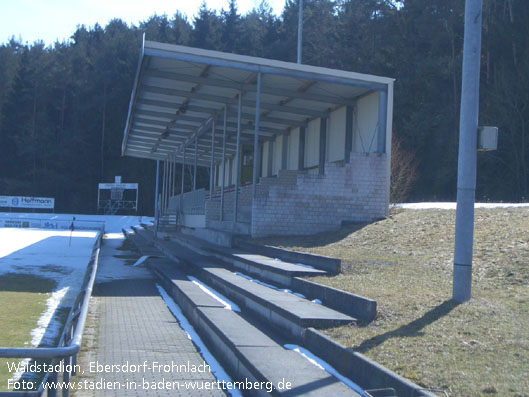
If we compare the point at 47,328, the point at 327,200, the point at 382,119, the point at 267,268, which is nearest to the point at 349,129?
the point at 382,119

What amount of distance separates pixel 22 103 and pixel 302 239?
5766 cm

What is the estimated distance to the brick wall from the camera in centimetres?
1627

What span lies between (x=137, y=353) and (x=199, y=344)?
863 mm

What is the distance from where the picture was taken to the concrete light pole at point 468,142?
7.16 metres

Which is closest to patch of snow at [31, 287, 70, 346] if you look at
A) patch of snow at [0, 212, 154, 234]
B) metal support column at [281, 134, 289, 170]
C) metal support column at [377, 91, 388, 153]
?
metal support column at [377, 91, 388, 153]

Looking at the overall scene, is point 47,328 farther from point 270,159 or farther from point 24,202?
point 24,202

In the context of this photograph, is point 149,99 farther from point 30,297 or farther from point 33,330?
point 33,330

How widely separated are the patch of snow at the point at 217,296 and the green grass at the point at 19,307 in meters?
2.68

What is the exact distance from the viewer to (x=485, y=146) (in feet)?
23.8

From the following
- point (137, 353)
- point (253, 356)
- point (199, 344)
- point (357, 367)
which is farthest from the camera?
point (199, 344)

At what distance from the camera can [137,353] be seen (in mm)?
6602

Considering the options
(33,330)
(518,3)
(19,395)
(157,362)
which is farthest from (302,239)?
(518,3)

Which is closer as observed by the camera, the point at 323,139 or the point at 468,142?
the point at 468,142

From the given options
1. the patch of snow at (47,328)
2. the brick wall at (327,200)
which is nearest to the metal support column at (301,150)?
the brick wall at (327,200)
